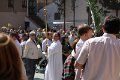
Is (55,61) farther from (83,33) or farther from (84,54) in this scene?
(84,54)

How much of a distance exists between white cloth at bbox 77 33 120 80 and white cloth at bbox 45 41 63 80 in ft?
21.7

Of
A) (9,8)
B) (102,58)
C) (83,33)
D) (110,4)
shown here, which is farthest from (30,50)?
→ (9,8)

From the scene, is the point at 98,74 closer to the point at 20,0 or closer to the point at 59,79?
the point at 59,79

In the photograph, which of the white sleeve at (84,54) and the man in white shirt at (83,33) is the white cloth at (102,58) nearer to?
the white sleeve at (84,54)

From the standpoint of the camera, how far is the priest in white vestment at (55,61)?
11.5 metres

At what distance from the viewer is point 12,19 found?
4894 centimetres

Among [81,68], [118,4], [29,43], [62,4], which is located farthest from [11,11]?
[81,68]

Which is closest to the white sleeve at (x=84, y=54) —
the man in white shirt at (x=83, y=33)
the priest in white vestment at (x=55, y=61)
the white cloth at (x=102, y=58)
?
the white cloth at (x=102, y=58)

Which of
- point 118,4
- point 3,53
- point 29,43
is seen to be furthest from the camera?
point 118,4

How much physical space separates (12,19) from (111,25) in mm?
44616

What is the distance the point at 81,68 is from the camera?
5031 mm

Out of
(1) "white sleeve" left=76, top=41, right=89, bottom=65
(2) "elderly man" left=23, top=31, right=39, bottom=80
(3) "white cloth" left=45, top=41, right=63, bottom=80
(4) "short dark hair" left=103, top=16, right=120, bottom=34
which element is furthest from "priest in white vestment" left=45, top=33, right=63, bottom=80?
(4) "short dark hair" left=103, top=16, right=120, bottom=34

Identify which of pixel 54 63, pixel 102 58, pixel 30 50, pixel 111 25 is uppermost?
pixel 111 25

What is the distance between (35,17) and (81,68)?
45756 millimetres
